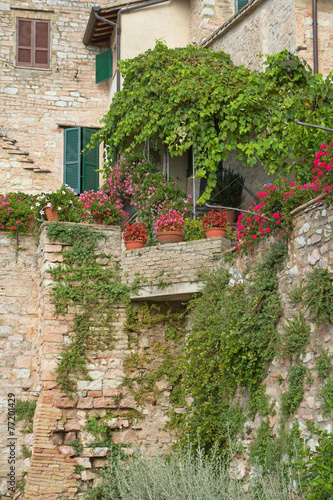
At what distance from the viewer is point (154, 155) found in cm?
1427

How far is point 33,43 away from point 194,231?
7.31 meters

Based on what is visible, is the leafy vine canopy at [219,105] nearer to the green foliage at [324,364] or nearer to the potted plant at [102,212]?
the potted plant at [102,212]

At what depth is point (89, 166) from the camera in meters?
16.2

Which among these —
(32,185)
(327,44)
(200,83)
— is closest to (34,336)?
(32,185)

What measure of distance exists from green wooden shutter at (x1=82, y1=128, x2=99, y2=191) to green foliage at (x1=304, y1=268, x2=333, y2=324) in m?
8.73

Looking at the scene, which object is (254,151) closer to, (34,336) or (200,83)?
(200,83)

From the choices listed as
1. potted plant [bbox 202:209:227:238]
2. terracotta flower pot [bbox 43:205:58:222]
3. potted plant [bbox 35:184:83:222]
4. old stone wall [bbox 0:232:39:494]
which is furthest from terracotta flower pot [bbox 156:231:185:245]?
old stone wall [bbox 0:232:39:494]

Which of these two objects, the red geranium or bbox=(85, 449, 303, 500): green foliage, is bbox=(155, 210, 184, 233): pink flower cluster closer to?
the red geranium

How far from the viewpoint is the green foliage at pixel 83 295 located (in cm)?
1146

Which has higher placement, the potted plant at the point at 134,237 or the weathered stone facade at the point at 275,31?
the weathered stone facade at the point at 275,31

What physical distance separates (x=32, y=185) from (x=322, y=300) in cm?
885

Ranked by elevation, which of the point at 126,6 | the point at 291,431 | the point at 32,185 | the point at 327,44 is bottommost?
the point at 291,431

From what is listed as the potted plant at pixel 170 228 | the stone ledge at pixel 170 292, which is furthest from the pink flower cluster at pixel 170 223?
the stone ledge at pixel 170 292

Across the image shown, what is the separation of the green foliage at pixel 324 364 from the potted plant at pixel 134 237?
186 inches
